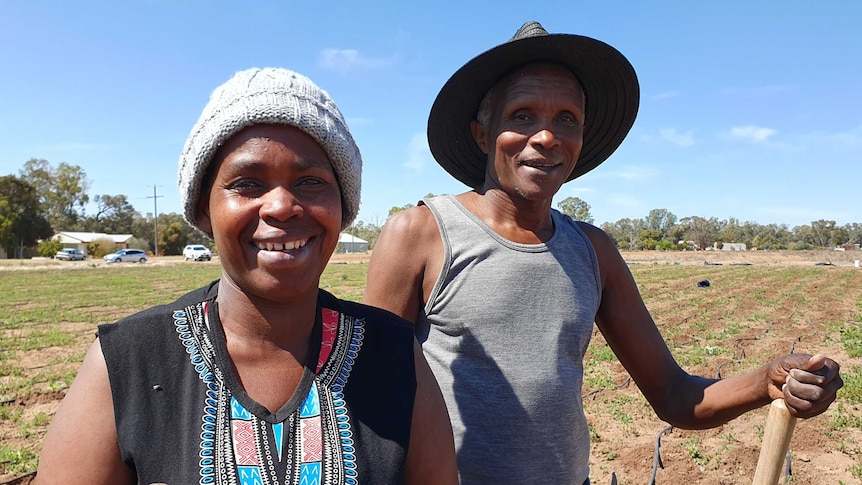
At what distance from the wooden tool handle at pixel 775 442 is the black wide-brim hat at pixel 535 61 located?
950 mm

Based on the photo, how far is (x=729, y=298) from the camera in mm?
16656

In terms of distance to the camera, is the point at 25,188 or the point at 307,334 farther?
the point at 25,188

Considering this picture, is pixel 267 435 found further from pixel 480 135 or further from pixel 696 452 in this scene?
pixel 696 452

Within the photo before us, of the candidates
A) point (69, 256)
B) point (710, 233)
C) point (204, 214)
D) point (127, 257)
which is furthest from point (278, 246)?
point (710, 233)

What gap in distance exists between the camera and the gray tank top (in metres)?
1.50

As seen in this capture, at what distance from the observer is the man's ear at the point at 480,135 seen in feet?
5.90

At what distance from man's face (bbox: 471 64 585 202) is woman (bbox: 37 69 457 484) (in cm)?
56

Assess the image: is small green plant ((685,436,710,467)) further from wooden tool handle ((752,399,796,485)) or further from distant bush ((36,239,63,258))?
distant bush ((36,239,63,258))

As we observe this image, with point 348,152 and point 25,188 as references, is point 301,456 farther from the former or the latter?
point 25,188

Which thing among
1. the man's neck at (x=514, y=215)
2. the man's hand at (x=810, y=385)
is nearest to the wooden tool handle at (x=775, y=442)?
the man's hand at (x=810, y=385)

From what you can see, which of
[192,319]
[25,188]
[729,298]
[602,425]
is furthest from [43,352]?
[25,188]

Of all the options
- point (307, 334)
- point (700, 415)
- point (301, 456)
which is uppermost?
point (307, 334)

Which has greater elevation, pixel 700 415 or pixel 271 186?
pixel 271 186

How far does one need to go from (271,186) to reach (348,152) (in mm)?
175
